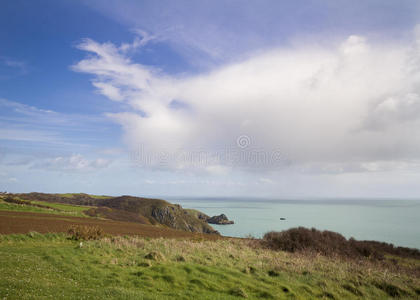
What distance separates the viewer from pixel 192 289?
34.4 feet

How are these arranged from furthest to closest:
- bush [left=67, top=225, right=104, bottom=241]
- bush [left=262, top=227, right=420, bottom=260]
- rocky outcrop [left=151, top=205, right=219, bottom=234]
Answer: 1. rocky outcrop [left=151, top=205, right=219, bottom=234]
2. bush [left=262, top=227, right=420, bottom=260]
3. bush [left=67, top=225, right=104, bottom=241]

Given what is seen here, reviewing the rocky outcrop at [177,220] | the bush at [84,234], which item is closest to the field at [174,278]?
the bush at [84,234]

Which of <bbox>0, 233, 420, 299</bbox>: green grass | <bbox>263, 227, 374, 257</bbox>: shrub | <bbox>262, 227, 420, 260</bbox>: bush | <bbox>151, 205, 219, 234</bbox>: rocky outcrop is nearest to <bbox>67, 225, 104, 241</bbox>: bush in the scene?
<bbox>0, 233, 420, 299</bbox>: green grass

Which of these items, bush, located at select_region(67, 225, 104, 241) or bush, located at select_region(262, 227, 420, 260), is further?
bush, located at select_region(262, 227, 420, 260)

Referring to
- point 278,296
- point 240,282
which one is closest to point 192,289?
point 240,282

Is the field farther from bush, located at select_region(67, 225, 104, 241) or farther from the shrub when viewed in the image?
the shrub

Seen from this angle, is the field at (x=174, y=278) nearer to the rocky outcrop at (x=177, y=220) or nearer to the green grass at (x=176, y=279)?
the green grass at (x=176, y=279)

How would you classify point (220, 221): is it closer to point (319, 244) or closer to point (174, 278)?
point (319, 244)

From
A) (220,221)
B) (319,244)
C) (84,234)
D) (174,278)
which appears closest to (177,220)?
(220,221)

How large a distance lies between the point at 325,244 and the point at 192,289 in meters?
17.8

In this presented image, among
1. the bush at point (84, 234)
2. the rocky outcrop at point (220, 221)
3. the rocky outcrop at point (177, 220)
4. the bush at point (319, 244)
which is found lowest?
the rocky outcrop at point (220, 221)

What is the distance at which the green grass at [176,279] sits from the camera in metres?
9.25

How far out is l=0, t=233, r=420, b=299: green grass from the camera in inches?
364

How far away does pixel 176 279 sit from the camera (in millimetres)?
11422
